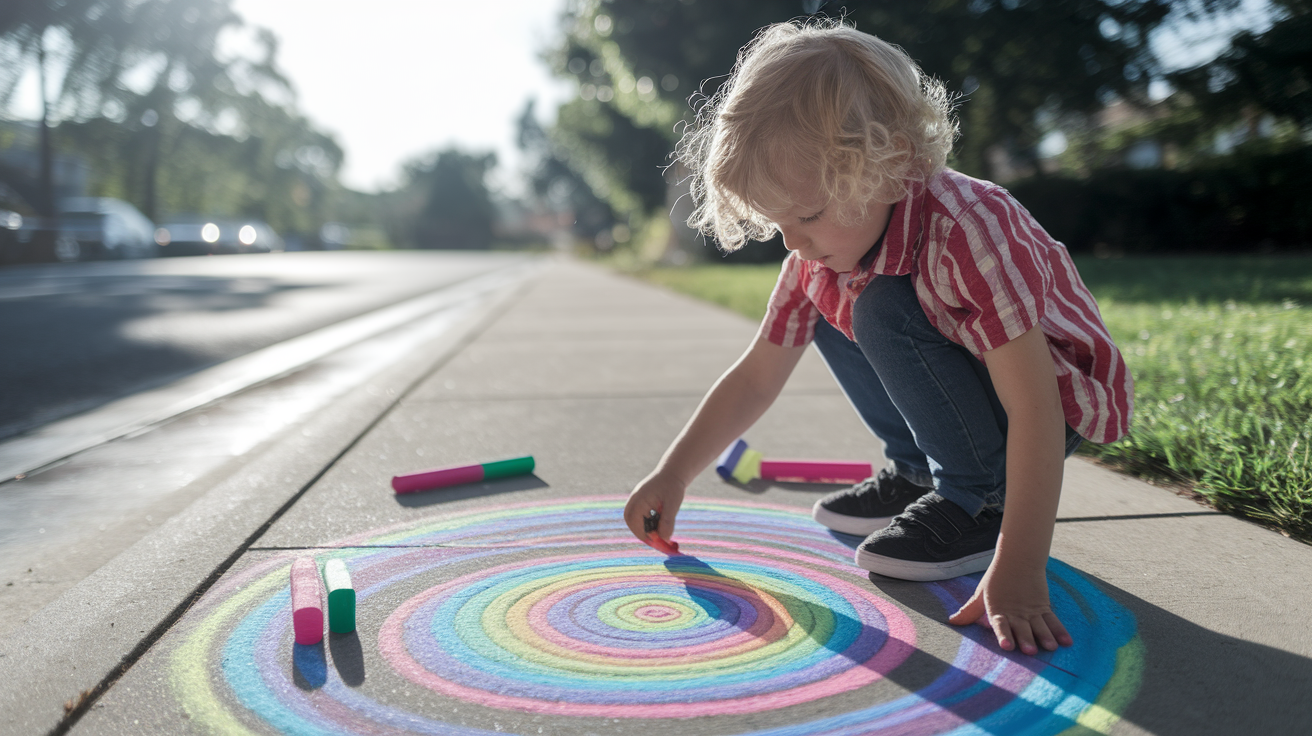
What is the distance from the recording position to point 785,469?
271 centimetres

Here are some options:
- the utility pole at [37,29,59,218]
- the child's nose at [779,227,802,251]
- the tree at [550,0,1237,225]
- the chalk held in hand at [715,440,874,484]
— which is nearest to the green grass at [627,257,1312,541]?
the chalk held in hand at [715,440,874,484]

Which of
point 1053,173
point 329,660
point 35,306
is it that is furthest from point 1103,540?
point 1053,173

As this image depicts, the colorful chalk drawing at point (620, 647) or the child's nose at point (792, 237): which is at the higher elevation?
the child's nose at point (792, 237)

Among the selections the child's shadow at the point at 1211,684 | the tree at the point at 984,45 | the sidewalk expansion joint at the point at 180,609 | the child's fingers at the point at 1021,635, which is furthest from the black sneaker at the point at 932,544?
the tree at the point at 984,45

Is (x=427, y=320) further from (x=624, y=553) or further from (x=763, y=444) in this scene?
(x=624, y=553)

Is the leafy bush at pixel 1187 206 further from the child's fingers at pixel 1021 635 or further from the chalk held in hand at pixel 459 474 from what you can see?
the child's fingers at pixel 1021 635

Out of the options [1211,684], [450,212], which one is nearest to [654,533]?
[1211,684]

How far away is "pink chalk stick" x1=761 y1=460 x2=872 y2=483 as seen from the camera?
2682 mm

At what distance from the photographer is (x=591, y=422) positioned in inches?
138

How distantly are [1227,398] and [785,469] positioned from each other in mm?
1481

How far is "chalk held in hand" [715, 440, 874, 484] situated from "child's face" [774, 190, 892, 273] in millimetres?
1016

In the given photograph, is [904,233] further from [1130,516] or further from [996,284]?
[1130,516]

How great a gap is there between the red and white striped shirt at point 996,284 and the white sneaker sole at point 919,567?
0.35m

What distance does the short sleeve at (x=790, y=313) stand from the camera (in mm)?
2154
